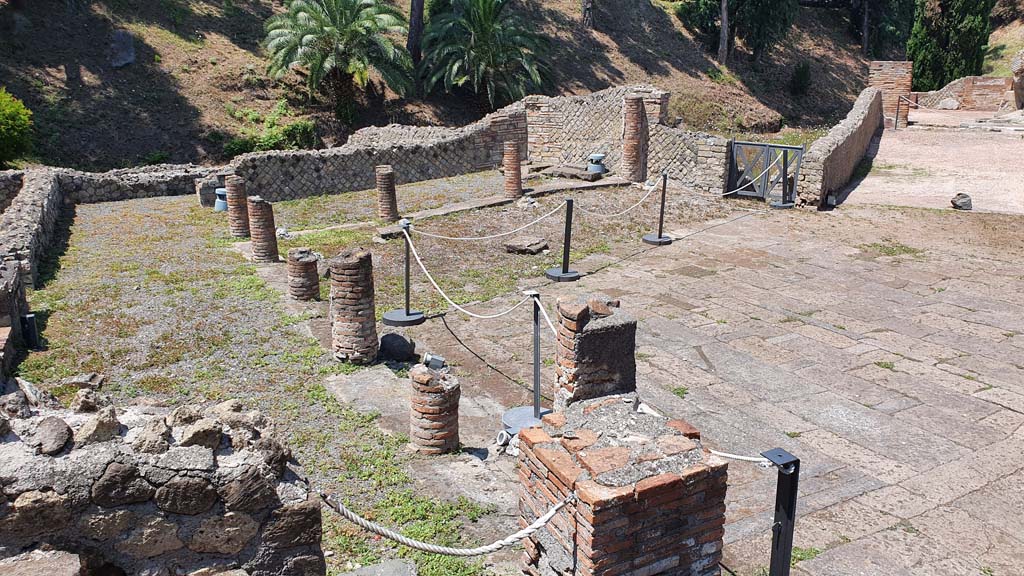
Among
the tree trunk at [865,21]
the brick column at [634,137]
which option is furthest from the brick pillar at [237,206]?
the tree trunk at [865,21]

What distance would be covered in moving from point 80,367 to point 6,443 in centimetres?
477

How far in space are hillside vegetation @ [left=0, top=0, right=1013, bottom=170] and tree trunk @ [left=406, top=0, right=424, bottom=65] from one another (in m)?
1.74

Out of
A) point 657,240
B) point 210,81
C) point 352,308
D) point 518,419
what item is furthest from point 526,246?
point 210,81

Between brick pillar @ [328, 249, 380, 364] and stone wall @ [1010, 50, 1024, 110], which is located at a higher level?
stone wall @ [1010, 50, 1024, 110]

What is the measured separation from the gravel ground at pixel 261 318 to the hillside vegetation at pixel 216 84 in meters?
6.94

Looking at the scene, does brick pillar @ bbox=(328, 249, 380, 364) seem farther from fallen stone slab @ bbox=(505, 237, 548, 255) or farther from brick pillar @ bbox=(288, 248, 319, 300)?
fallen stone slab @ bbox=(505, 237, 548, 255)

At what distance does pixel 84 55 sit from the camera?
23.8m

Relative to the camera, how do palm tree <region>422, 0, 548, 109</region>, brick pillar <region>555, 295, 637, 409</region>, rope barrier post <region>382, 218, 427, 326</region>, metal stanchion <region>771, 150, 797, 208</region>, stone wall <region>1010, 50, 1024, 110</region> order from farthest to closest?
1. stone wall <region>1010, 50, 1024, 110</region>
2. palm tree <region>422, 0, 548, 109</region>
3. metal stanchion <region>771, 150, 797, 208</region>
4. rope barrier post <region>382, 218, 427, 326</region>
5. brick pillar <region>555, 295, 637, 409</region>

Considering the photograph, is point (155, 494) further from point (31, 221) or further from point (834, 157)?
point (834, 157)

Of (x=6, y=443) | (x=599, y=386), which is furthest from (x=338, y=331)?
(x=6, y=443)

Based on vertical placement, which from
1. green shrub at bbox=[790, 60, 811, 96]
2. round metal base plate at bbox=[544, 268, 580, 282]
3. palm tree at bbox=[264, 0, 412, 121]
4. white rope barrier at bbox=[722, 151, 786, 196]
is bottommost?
round metal base plate at bbox=[544, 268, 580, 282]

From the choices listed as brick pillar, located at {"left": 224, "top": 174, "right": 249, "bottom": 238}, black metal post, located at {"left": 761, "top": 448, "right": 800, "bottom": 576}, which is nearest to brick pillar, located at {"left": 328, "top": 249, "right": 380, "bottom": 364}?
black metal post, located at {"left": 761, "top": 448, "right": 800, "bottom": 576}

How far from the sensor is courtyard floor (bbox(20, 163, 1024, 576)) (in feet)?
17.5

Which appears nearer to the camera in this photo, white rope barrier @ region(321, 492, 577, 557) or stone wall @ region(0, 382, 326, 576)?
stone wall @ region(0, 382, 326, 576)
